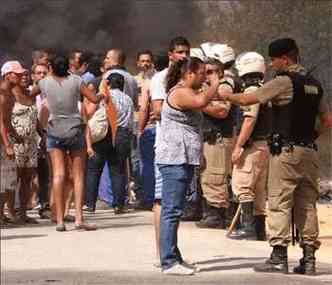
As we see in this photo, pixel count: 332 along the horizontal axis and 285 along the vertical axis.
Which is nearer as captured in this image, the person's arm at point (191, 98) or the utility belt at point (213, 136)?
the person's arm at point (191, 98)

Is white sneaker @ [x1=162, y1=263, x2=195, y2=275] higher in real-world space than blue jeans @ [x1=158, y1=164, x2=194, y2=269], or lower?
lower

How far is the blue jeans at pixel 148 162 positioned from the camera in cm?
1220

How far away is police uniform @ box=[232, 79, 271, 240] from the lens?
10102 mm

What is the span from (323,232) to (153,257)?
4.61 m

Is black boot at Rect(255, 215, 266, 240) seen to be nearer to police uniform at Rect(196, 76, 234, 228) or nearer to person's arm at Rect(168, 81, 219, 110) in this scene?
police uniform at Rect(196, 76, 234, 228)

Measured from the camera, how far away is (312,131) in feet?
27.6

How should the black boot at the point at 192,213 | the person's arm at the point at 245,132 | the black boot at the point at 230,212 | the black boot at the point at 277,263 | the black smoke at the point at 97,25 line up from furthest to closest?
the black smoke at the point at 97,25, the black boot at the point at 192,213, the black boot at the point at 230,212, the person's arm at the point at 245,132, the black boot at the point at 277,263

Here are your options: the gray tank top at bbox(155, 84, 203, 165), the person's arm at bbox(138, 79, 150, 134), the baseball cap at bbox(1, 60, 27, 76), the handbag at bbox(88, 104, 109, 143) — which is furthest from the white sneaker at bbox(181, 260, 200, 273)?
the handbag at bbox(88, 104, 109, 143)

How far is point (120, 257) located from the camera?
29.3 ft

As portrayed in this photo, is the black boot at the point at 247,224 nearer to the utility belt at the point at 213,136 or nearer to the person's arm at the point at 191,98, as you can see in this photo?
the utility belt at the point at 213,136

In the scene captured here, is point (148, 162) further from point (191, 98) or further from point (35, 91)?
point (191, 98)

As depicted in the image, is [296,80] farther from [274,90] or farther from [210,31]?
[210,31]

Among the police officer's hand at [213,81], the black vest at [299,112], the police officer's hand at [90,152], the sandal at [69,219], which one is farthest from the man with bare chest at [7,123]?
the black vest at [299,112]

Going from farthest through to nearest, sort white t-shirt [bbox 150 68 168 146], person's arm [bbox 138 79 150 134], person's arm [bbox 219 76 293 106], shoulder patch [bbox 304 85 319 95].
A: person's arm [bbox 138 79 150 134]
white t-shirt [bbox 150 68 168 146]
shoulder patch [bbox 304 85 319 95]
person's arm [bbox 219 76 293 106]
